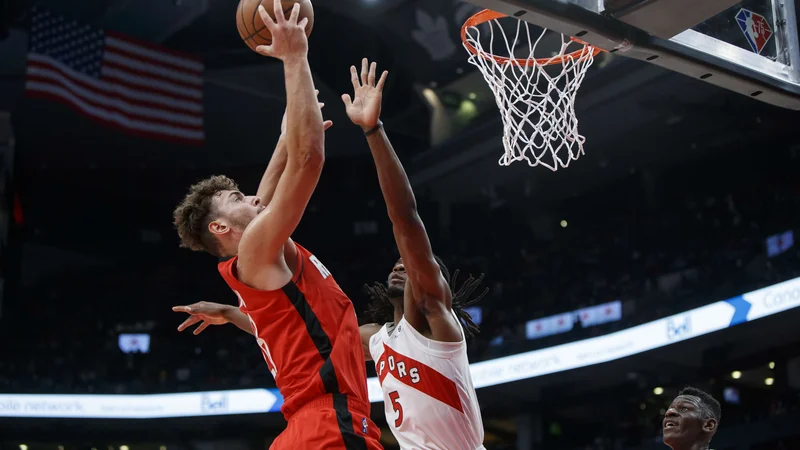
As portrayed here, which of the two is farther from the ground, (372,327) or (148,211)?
(372,327)

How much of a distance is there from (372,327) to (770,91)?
2286 millimetres

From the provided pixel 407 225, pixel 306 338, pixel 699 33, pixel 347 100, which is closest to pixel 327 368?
pixel 306 338

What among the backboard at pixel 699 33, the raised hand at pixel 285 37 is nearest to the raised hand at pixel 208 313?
the raised hand at pixel 285 37

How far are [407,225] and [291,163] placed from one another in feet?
3.36

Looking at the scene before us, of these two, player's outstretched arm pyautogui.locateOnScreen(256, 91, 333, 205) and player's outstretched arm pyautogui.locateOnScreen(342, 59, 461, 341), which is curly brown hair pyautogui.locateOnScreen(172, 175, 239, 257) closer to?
player's outstretched arm pyautogui.locateOnScreen(256, 91, 333, 205)

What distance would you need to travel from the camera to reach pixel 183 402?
628 inches

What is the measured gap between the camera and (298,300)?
286cm

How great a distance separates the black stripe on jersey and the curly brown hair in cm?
37

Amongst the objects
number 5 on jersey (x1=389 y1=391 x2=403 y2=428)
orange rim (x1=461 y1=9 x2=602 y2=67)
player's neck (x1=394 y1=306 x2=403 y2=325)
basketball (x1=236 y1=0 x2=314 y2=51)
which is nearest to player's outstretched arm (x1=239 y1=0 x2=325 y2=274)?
basketball (x1=236 y1=0 x2=314 y2=51)

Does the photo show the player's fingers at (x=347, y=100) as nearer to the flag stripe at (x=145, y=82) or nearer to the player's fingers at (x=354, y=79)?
the player's fingers at (x=354, y=79)

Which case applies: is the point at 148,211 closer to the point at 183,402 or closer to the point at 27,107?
the point at 27,107

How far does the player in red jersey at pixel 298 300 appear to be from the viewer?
273cm

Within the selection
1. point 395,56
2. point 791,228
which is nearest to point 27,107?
point 395,56

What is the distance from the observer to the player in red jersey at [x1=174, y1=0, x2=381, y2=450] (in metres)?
2.73
